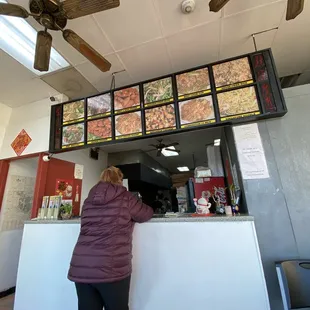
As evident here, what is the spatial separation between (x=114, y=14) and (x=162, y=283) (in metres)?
2.81

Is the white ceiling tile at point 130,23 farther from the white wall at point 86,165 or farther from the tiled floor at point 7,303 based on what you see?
the tiled floor at point 7,303

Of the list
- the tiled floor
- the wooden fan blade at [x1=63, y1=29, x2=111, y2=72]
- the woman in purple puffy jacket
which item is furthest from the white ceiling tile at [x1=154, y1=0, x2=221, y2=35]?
the tiled floor

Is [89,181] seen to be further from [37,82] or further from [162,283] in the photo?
[162,283]

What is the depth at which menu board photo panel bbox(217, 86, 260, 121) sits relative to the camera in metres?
2.07

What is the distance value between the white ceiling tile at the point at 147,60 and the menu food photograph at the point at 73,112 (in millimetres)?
939

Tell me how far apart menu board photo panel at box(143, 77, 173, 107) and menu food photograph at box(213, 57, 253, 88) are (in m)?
0.59

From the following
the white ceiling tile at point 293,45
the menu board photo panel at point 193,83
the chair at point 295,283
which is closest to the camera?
the chair at point 295,283

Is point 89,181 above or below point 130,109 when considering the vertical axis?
below

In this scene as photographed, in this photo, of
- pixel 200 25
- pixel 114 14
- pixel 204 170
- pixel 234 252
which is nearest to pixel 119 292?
pixel 234 252

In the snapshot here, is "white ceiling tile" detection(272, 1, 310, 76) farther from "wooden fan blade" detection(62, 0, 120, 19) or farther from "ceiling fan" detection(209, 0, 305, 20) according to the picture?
"wooden fan blade" detection(62, 0, 120, 19)

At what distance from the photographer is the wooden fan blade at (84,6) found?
143 cm

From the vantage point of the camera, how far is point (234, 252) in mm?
1722

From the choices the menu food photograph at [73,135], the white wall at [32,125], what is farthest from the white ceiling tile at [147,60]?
the white wall at [32,125]

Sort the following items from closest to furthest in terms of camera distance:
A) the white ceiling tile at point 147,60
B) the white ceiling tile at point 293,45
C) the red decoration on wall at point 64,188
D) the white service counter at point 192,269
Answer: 1. the white service counter at point 192,269
2. the white ceiling tile at point 293,45
3. the white ceiling tile at point 147,60
4. the red decoration on wall at point 64,188
